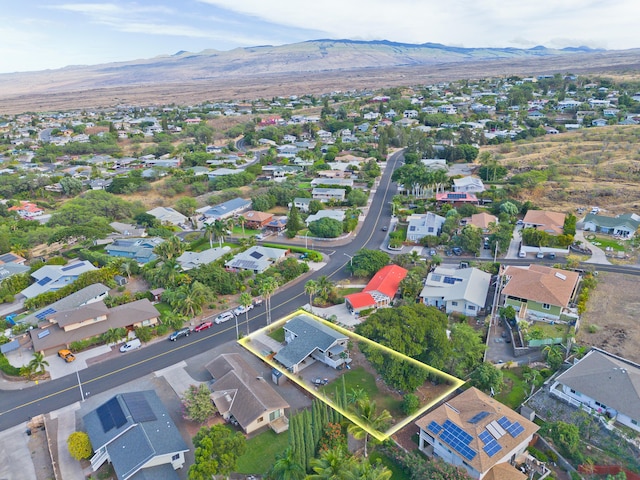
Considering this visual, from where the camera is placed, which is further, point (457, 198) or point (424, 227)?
point (457, 198)

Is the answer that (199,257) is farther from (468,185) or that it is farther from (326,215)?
(468,185)

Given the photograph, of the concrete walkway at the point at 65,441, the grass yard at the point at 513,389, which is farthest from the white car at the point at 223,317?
the grass yard at the point at 513,389

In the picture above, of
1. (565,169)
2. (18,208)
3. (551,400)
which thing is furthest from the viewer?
(565,169)

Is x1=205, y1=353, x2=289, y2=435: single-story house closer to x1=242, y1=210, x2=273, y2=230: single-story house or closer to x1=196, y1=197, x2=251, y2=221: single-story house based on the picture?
x1=242, y1=210, x2=273, y2=230: single-story house

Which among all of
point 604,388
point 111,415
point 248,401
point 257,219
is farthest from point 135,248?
point 604,388

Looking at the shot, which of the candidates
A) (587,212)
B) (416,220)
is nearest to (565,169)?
(587,212)

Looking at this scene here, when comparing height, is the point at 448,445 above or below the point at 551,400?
above

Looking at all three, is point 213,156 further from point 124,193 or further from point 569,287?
point 569,287
